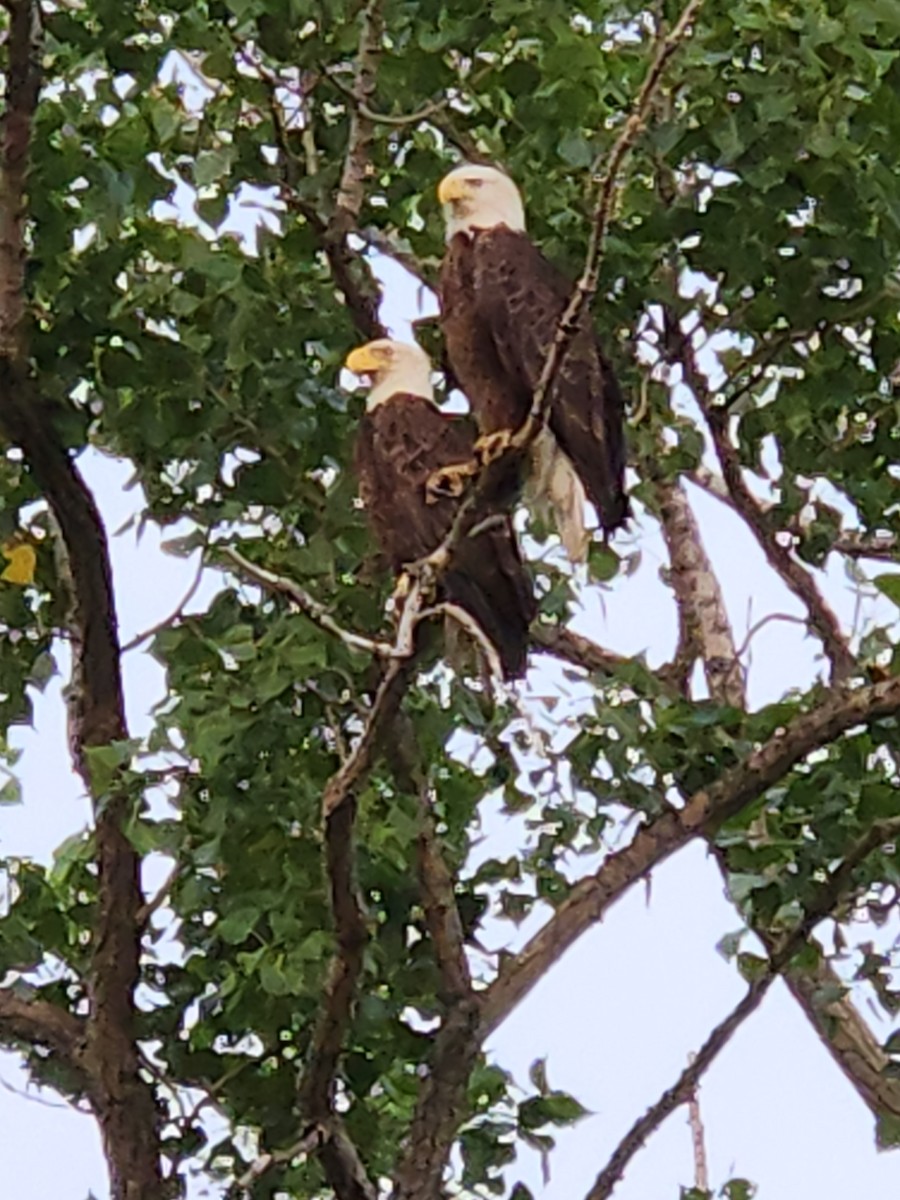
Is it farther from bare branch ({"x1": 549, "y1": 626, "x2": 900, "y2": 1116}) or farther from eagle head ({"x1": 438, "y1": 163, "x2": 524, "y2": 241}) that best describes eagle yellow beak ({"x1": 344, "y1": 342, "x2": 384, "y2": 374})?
bare branch ({"x1": 549, "y1": 626, "x2": 900, "y2": 1116})

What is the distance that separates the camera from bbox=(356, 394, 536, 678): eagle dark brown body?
2756mm

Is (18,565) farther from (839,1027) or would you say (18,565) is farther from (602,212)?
(839,1027)

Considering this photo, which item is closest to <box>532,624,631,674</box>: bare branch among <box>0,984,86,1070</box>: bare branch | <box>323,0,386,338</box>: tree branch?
<box>323,0,386,338</box>: tree branch

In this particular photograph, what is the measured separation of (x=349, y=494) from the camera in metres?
2.81

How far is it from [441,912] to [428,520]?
24.6 inches

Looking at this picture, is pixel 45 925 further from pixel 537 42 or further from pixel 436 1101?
pixel 537 42

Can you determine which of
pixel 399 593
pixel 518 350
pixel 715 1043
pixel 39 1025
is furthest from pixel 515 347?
pixel 39 1025

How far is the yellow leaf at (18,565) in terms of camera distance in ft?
9.04

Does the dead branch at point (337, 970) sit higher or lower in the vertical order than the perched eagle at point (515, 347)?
lower

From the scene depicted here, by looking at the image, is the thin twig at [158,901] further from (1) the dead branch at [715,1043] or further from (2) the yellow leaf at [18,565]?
(1) the dead branch at [715,1043]

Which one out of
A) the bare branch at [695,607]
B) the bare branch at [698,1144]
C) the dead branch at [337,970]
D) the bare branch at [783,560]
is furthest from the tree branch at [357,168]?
the bare branch at [698,1144]

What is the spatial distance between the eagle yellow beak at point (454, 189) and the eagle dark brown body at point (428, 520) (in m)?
0.31

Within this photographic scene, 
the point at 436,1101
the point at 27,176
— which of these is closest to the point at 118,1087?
the point at 436,1101

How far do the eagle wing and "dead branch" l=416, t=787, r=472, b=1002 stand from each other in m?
0.51
